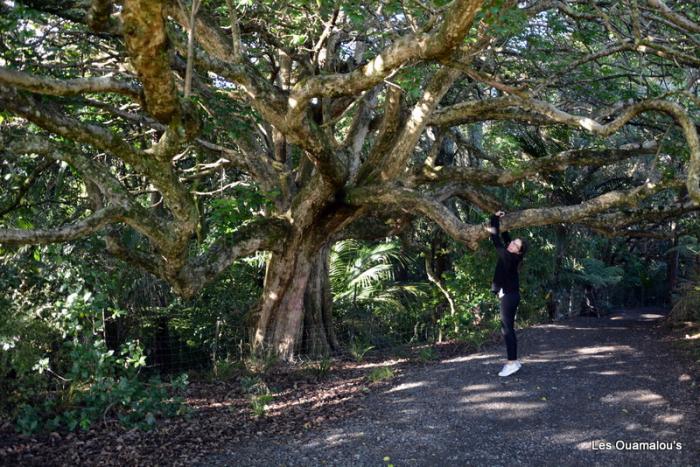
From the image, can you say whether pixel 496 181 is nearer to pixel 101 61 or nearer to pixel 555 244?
pixel 555 244

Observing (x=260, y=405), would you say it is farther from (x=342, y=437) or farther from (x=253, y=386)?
(x=342, y=437)

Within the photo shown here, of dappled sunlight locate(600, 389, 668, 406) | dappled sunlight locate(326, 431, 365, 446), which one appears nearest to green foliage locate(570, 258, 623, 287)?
dappled sunlight locate(600, 389, 668, 406)

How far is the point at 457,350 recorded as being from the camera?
35.4 feet

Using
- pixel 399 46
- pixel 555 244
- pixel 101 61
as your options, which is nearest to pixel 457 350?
pixel 555 244

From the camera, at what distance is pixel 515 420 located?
251 inches

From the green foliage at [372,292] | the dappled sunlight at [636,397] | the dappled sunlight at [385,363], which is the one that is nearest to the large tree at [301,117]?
the dappled sunlight at [385,363]

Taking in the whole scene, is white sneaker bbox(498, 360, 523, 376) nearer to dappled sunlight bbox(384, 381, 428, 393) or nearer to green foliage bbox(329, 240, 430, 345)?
dappled sunlight bbox(384, 381, 428, 393)

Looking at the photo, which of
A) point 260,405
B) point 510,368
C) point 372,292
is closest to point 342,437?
point 260,405

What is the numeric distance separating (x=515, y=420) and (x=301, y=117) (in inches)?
158

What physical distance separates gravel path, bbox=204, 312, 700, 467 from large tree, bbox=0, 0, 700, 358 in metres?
1.90

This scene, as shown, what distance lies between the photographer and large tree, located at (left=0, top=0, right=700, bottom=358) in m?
6.12

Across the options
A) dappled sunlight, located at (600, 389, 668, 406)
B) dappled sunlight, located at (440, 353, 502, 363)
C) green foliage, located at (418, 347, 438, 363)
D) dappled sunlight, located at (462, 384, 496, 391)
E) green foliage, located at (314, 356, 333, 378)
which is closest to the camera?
dappled sunlight, located at (600, 389, 668, 406)

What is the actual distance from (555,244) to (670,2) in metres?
6.17

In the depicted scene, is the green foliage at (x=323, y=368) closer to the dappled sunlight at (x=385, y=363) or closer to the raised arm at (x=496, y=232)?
the dappled sunlight at (x=385, y=363)
